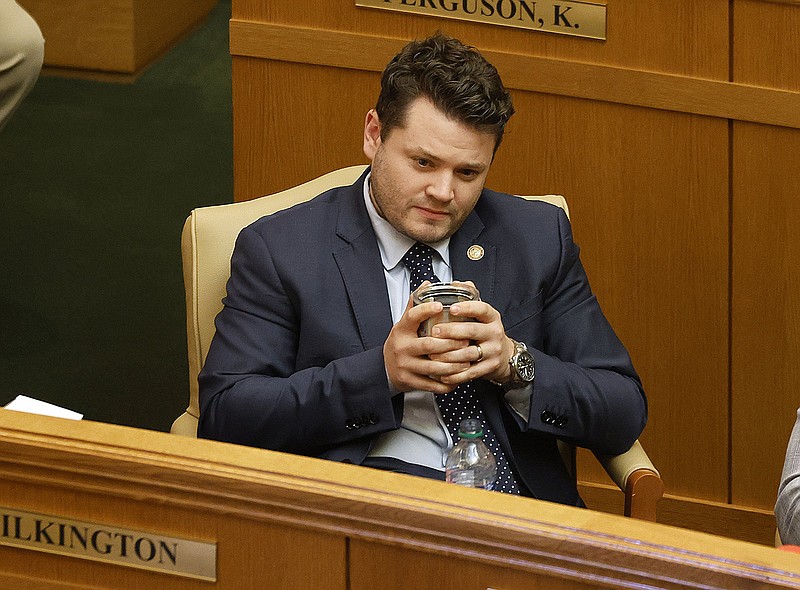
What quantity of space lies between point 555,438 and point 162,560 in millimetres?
943

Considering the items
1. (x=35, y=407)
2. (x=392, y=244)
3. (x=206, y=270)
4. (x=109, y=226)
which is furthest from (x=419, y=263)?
(x=109, y=226)

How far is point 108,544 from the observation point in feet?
5.16

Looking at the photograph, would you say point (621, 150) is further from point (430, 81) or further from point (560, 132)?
point (430, 81)

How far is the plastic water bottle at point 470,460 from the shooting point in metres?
2.26

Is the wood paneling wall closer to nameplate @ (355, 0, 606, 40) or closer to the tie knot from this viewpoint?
nameplate @ (355, 0, 606, 40)

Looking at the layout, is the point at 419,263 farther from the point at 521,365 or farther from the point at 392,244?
the point at 521,365

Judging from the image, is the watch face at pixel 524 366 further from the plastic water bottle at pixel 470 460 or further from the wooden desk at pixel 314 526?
the wooden desk at pixel 314 526

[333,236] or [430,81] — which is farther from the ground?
[430,81]

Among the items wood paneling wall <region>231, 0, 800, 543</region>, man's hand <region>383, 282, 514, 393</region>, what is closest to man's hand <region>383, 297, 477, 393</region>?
man's hand <region>383, 282, 514, 393</region>

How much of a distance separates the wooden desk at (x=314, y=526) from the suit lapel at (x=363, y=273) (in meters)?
0.77

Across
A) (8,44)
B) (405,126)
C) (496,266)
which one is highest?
(8,44)

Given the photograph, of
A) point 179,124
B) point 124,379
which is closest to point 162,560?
point 124,379

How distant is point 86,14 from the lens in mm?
5562

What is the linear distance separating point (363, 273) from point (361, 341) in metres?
0.12
